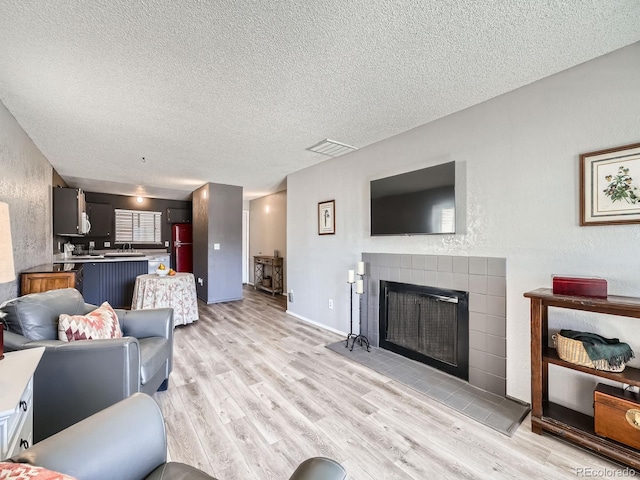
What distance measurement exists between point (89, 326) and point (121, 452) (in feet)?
4.23

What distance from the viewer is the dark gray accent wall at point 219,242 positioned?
17.7ft

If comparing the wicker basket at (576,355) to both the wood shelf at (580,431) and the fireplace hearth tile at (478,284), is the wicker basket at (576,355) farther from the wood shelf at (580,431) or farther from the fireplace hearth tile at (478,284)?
the fireplace hearth tile at (478,284)

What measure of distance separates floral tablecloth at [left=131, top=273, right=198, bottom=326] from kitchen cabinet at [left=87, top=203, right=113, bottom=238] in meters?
3.62

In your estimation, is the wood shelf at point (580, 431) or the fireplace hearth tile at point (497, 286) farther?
the fireplace hearth tile at point (497, 286)

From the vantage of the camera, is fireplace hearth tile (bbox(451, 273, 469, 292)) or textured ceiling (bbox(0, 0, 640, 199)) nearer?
textured ceiling (bbox(0, 0, 640, 199))

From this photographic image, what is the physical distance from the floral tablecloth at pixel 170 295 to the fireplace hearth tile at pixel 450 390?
2.30 m

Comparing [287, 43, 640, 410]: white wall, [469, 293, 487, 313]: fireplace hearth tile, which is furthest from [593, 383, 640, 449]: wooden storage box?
[469, 293, 487, 313]: fireplace hearth tile

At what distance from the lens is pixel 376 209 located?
3.14 metres

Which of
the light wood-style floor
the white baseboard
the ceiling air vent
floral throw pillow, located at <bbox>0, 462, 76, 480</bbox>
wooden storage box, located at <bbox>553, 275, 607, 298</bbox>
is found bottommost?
the light wood-style floor

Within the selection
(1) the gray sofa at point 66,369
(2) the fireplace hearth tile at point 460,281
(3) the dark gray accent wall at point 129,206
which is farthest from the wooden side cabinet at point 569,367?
(3) the dark gray accent wall at point 129,206

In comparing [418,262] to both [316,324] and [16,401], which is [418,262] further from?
[16,401]

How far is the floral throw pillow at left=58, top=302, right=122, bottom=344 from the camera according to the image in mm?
1764

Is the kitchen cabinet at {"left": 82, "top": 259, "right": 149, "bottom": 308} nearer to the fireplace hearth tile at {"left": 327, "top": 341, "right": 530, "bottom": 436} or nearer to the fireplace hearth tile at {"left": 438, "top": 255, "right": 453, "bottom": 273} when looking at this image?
the fireplace hearth tile at {"left": 327, "top": 341, "right": 530, "bottom": 436}

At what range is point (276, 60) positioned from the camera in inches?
69.8
